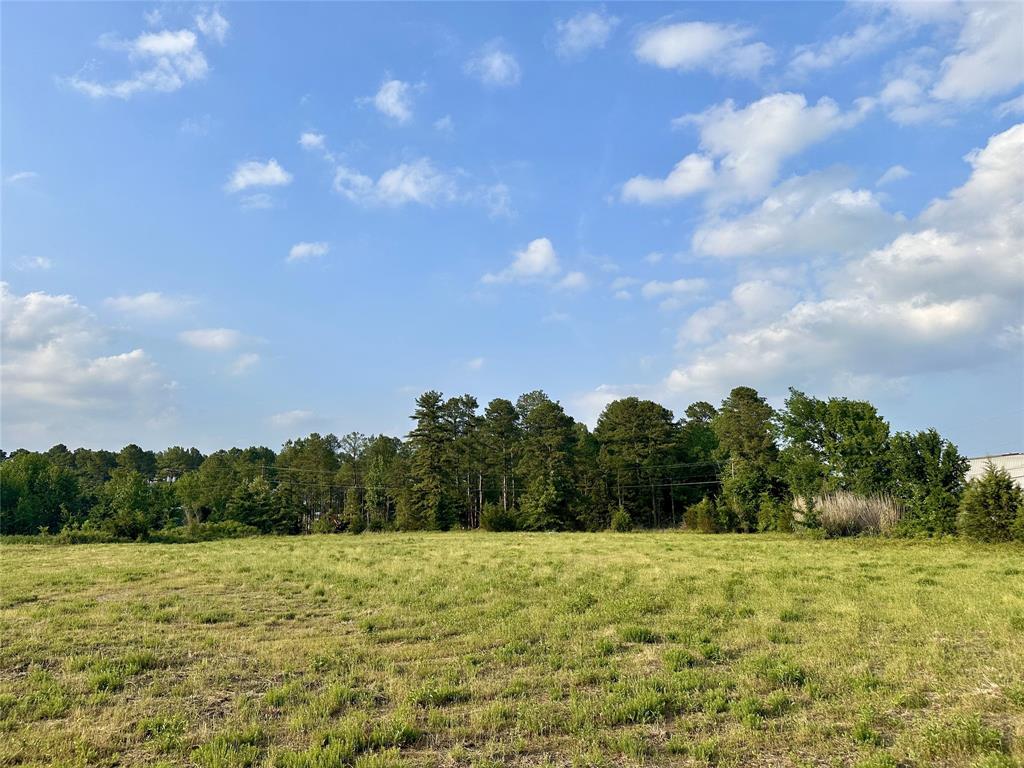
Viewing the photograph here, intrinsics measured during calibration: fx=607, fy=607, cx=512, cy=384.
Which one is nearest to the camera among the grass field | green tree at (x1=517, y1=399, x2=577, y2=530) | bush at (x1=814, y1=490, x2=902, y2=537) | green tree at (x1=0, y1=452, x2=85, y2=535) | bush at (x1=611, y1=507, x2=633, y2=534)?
the grass field

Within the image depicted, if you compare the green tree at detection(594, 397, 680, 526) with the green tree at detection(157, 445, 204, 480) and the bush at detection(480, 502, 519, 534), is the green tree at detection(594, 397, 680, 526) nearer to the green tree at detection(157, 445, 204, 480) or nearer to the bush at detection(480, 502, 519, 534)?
the bush at detection(480, 502, 519, 534)

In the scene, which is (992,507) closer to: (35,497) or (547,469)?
(547,469)

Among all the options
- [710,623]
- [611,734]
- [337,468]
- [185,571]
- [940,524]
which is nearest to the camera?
[611,734]

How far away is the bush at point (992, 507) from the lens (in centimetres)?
2406

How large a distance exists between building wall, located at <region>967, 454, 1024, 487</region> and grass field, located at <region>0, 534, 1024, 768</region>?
23.0m

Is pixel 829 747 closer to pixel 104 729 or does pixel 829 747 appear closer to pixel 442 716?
pixel 442 716

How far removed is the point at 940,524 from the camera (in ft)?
94.1

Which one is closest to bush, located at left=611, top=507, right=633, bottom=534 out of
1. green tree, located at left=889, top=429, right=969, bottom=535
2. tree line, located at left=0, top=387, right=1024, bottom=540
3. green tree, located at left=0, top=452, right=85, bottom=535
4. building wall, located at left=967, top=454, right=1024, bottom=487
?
tree line, located at left=0, top=387, right=1024, bottom=540

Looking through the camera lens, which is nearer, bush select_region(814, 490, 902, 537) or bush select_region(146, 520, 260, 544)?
bush select_region(814, 490, 902, 537)

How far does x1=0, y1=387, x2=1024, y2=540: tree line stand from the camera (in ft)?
150

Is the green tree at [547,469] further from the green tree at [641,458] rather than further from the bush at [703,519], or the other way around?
the bush at [703,519]

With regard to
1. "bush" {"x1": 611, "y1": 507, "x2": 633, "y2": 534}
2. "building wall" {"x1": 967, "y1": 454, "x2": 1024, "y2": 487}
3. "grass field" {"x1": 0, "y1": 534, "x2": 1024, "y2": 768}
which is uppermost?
"building wall" {"x1": 967, "y1": 454, "x2": 1024, "y2": 487}

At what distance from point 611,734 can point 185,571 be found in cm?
1761

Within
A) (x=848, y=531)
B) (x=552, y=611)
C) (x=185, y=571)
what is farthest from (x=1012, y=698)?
(x=848, y=531)
